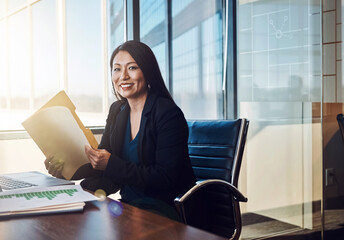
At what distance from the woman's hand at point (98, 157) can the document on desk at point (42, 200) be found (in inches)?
8.3

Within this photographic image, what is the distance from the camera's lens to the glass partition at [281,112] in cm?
329

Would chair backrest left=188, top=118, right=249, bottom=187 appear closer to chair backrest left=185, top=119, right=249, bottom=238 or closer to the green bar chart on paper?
chair backrest left=185, top=119, right=249, bottom=238

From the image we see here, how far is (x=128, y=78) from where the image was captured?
185 centimetres

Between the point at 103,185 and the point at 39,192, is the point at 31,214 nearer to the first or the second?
the point at 39,192

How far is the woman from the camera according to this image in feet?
5.35

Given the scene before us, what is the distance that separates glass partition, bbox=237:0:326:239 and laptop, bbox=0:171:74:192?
2132 mm

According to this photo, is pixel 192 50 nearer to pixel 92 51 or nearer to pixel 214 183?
pixel 92 51

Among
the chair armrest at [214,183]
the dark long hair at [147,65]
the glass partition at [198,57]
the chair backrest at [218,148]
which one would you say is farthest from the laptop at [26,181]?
the glass partition at [198,57]

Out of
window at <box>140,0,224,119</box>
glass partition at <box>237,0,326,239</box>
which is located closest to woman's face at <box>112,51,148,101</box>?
window at <box>140,0,224,119</box>

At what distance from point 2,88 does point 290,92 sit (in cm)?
218

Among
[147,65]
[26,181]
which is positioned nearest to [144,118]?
[147,65]

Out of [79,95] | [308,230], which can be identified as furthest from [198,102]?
[308,230]

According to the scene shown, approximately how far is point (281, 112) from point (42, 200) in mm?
2580

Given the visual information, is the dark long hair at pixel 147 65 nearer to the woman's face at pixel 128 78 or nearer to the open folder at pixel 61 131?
the woman's face at pixel 128 78
